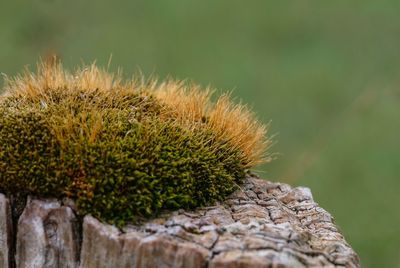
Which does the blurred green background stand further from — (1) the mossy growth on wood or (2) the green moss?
(2) the green moss

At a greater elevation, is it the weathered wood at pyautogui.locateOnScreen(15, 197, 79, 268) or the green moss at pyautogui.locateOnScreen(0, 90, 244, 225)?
the green moss at pyautogui.locateOnScreen(0, 90, 244, 225)

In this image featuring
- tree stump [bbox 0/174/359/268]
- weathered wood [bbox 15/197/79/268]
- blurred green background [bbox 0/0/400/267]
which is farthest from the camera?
blurred green background [bbox 0/0/400/267]

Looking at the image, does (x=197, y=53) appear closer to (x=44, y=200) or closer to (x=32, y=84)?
(x=32, y=84)

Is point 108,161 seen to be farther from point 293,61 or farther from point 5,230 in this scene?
point 293,61

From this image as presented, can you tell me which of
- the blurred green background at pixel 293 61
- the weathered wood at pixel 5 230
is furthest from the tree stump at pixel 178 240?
the blurred green background at pixel 293 61

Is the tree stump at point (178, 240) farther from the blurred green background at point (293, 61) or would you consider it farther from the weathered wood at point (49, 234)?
the blurred green background at point (293, 61)

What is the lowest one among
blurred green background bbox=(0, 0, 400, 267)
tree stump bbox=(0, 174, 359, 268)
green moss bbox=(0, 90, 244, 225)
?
tree stump bbox=(0, 174, 359, 268)

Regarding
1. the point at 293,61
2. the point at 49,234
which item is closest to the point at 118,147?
the point at 49,234

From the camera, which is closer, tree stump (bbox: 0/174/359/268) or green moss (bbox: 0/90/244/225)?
tree stump (bbox: 0/174/359/268)

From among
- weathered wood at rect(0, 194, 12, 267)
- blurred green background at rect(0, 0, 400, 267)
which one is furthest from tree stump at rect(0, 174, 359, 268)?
blurred green background at rect(0, 0, 400, 267)
